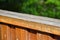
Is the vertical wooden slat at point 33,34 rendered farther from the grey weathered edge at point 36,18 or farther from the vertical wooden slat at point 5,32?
the vertical wooden slat at point 5,32

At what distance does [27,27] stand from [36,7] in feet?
1.07

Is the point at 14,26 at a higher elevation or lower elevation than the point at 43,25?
lower

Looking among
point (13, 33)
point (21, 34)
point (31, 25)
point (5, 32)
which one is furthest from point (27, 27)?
point (5, 32)

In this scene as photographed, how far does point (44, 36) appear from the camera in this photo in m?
1.99

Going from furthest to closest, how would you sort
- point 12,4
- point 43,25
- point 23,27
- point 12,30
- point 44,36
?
point 12,4
point 12,30
point 23,27
point 44,36
point 43,25

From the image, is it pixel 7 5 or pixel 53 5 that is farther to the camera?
pixel 7 5

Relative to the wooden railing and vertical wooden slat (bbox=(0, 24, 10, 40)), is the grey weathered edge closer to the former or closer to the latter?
the wooden railing

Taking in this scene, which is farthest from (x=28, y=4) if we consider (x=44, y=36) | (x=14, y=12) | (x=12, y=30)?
(x=44, y=36)

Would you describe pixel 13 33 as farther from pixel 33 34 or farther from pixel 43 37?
pixel 43 37

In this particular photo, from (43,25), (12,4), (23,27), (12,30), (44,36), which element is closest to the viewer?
(43,25)

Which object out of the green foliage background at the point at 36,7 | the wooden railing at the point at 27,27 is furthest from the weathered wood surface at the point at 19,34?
the green foliage background at the point at 36,7

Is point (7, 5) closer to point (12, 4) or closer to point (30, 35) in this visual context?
point (12, 4)

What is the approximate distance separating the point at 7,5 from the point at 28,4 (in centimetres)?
31

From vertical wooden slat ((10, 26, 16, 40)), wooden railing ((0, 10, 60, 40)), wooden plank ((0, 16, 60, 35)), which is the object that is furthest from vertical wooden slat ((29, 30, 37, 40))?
vertical wooden slat ((10, 26, 16, 40))
